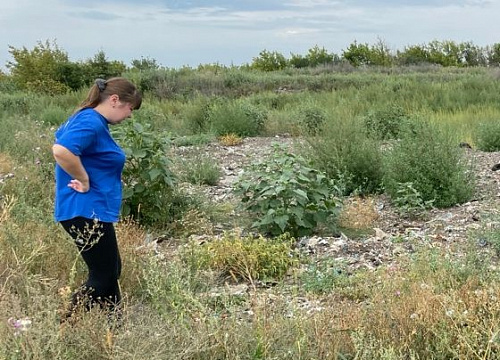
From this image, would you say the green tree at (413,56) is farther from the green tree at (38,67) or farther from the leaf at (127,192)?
the leaf at (127,192)

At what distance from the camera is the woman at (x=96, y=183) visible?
3.53 m

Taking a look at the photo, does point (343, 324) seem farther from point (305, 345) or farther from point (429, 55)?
point (429, 55)

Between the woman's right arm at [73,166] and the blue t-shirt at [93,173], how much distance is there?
5cm

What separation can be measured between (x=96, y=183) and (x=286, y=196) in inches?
95.4

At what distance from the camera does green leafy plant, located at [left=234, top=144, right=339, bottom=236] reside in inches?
222

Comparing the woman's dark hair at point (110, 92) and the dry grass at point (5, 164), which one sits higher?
the woman's dark hair at point (110, 92)

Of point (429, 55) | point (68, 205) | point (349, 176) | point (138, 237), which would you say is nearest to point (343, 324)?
point (68, 205)

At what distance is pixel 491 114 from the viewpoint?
1463 cm

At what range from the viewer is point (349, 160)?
7914 millimetres

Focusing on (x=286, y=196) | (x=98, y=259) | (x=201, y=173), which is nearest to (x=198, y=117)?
(x=201, y=173)

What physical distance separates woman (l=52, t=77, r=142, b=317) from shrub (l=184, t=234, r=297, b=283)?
3.61 feet

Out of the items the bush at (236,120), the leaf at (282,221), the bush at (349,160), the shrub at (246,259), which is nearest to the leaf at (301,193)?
the leaf at (282,221)

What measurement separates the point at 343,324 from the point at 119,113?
5.74ft

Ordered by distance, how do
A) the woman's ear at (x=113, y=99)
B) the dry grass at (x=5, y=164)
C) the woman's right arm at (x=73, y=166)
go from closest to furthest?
the woman's right arm at (x=73, y=166), the woman's ear at (x=113, y=99), the dry grass at (x=5, y=164)
